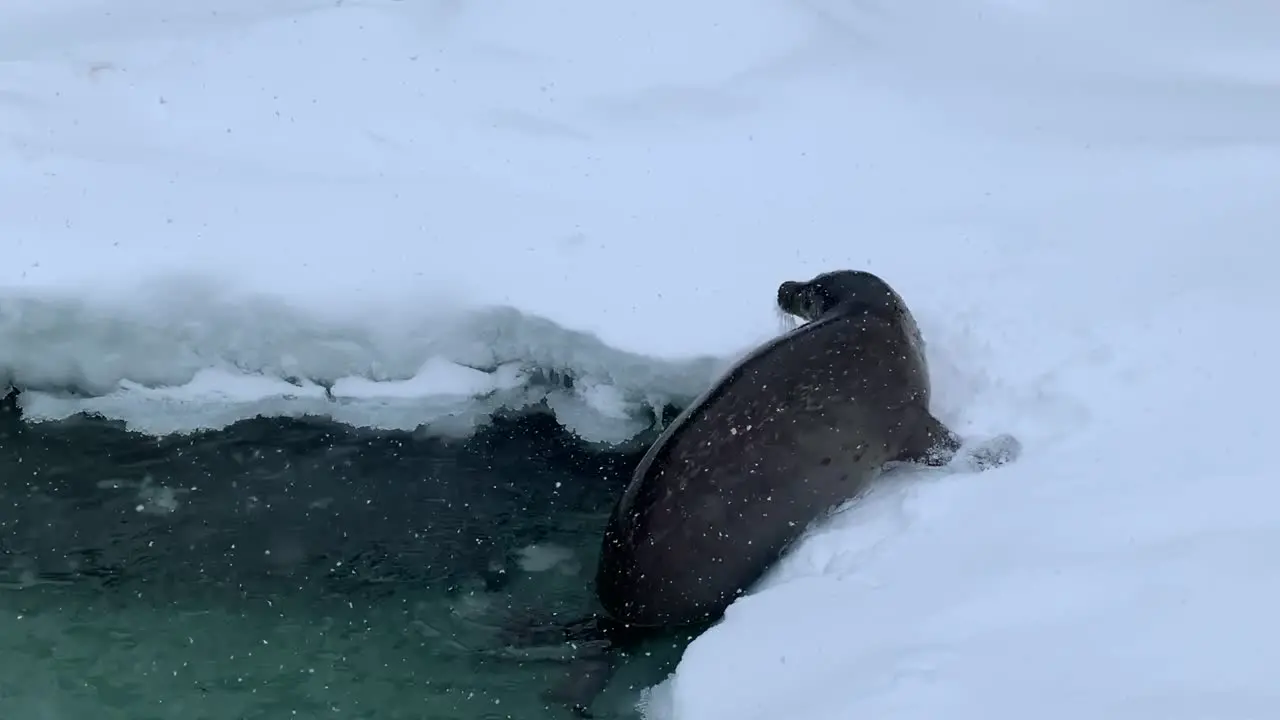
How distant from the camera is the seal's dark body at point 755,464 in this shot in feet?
14.5

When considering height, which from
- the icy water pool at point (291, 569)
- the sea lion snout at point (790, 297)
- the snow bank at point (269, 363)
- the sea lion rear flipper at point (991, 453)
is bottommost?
the icy water pool at point (291, 569)

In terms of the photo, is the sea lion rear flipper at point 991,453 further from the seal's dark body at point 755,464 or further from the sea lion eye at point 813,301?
the sea lion eye at point 813,301

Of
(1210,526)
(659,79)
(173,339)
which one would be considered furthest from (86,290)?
(1210,526)

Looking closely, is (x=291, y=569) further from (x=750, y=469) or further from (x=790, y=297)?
(x=790, y=297)

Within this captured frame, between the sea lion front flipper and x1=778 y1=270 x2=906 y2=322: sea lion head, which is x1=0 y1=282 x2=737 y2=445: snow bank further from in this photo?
the sea lion front flipper

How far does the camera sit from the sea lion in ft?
14.4

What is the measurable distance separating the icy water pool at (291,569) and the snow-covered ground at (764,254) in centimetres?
24

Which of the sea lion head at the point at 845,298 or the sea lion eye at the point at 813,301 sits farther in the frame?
the sea lion eye at the point at 813,301

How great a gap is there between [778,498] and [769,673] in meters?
0.89

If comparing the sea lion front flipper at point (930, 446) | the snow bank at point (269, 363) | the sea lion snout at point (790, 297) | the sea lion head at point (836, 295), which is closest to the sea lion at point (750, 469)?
the sea lion front flipper at point (930, 446)


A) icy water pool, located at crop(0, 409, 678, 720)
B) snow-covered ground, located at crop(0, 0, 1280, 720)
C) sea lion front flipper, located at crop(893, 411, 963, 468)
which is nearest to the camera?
snow-covered ground, located at crop(0, 0, 1280, 720)

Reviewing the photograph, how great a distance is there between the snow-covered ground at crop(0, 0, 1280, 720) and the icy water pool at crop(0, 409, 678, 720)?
238mm

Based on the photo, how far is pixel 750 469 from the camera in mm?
4492

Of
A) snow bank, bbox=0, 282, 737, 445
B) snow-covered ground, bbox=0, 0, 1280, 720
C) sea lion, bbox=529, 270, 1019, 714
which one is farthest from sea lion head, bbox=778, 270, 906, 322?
snow bank, bbox=0, 282, 737, 445
